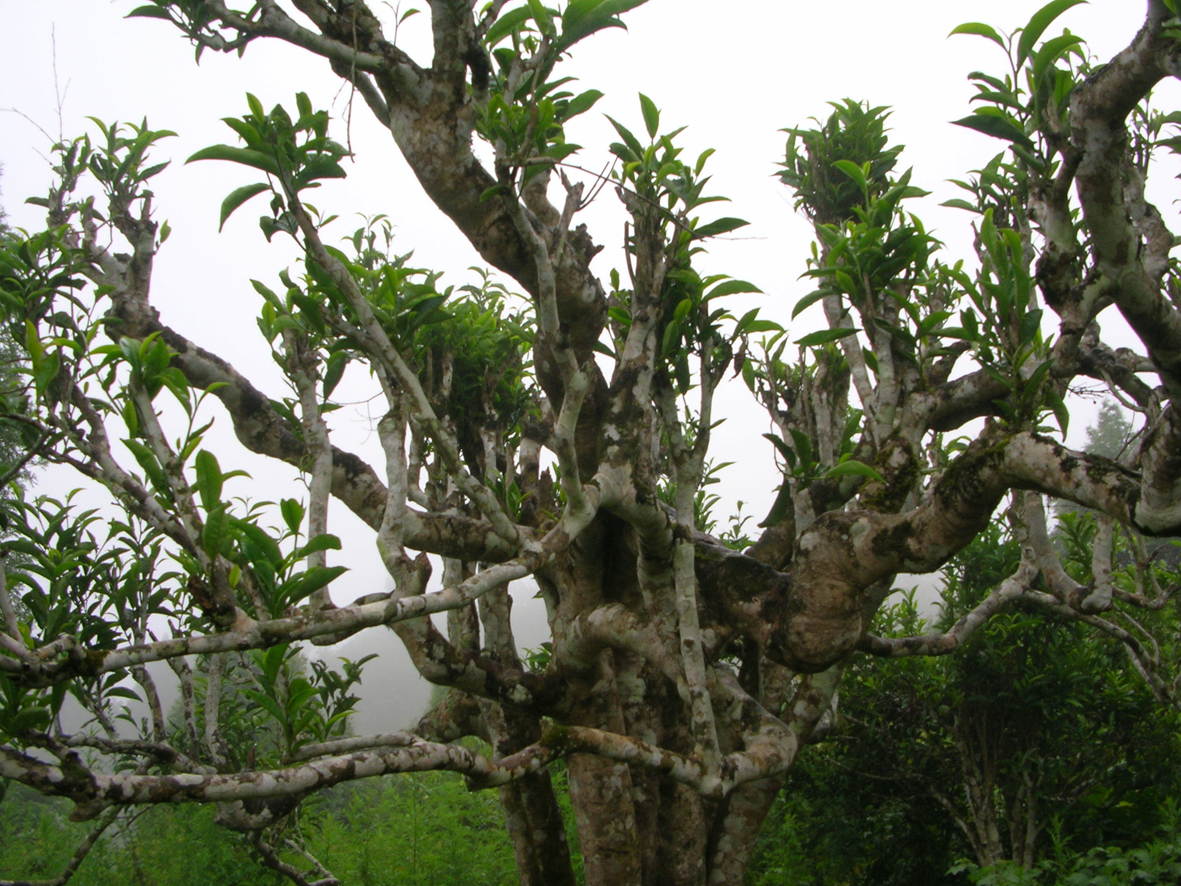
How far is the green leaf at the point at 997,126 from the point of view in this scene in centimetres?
238

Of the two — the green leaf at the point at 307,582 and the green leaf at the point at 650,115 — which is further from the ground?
the green leaf at the point at 650,115

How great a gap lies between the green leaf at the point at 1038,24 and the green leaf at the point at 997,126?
0.20 metres

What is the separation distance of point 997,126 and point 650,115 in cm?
128

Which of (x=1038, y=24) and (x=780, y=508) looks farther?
(x=780, y=508)

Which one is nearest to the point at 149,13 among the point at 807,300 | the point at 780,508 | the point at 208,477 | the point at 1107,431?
the point at 208,477

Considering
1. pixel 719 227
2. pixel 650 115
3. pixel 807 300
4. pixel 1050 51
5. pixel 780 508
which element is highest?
pixel 650 115

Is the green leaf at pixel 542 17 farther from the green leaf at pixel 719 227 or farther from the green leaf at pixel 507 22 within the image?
the green leaf at pixel 719 227

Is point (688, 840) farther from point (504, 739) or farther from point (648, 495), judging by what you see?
point (648, 495)

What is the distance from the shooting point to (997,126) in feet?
7.88

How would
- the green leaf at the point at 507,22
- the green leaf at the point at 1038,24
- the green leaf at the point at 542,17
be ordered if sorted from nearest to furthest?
the green leaf at the point at 1038,24
the green leaf at the point at 542,17
the green leaf at the point at 507,22

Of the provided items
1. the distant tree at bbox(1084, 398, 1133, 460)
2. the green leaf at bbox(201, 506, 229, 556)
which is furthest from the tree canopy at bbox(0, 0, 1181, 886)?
the distant tree at bbox(1084, 398, 1133, 460)

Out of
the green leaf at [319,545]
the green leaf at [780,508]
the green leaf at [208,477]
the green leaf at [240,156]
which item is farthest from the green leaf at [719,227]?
the green leaf at [208,477]

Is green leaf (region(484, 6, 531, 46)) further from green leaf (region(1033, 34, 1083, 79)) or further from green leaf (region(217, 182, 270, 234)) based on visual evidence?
green leaf (region(1033, 34, 1083, 79))

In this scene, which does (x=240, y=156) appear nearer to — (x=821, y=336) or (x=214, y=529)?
(x=214, y=529)
